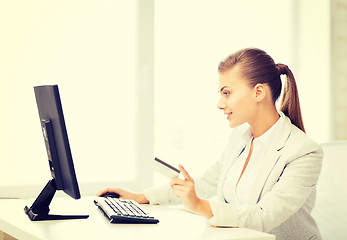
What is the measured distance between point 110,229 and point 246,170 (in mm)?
707

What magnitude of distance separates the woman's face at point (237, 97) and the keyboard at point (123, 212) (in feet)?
1.68

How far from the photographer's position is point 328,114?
3520 millimetres

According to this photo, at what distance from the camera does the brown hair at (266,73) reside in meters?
1.92

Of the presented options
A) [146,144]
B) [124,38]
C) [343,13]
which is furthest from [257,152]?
[343,13]

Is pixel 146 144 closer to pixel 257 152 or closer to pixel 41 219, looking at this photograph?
pixel 257 152

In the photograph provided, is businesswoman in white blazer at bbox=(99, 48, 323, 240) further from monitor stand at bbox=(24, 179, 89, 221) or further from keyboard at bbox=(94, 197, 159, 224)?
monitor stand at bbox=(24, 179, 89, 221)

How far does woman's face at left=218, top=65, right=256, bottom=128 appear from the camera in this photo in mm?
1922

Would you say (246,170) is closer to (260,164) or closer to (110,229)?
(260,164)

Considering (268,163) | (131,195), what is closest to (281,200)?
(268,163)

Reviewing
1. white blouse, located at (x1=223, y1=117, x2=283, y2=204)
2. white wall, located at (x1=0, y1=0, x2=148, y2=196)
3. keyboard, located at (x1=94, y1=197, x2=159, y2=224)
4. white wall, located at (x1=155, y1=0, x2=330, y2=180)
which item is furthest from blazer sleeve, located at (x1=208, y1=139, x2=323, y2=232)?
white wall, located at (x1=0, y1=0, x2=148, y2=196)

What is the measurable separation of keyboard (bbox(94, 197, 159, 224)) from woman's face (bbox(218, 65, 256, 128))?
511 millimetres

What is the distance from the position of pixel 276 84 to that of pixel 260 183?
16.2 inches

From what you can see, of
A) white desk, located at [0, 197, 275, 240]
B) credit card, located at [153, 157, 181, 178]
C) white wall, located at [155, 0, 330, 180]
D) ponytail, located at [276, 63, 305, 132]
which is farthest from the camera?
white wall, located at [155, 0, 330, 180]

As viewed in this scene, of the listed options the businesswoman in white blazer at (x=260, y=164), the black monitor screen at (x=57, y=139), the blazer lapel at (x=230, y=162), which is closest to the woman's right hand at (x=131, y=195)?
the businesswoman in white blazer at (x=260, y=164)
